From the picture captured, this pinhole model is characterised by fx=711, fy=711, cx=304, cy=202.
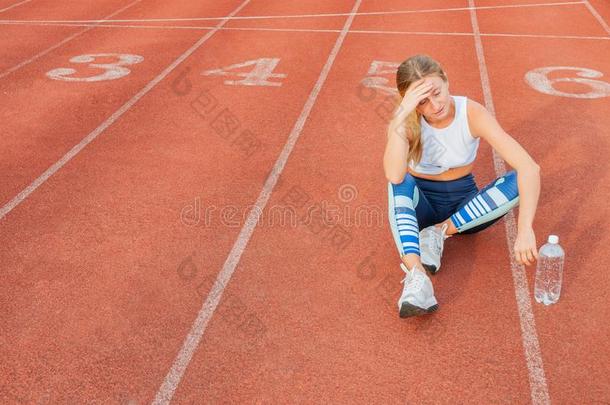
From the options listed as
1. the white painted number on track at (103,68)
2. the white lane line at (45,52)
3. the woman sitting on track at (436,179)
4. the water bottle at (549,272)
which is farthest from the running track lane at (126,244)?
the white lane line at (45,52)

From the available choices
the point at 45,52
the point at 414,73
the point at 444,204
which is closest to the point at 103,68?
the point at 45,52

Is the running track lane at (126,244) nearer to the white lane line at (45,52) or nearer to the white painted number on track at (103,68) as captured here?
the white painted number on track at (103,68)

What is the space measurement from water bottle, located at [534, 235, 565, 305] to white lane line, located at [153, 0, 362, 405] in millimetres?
Answer: 2073

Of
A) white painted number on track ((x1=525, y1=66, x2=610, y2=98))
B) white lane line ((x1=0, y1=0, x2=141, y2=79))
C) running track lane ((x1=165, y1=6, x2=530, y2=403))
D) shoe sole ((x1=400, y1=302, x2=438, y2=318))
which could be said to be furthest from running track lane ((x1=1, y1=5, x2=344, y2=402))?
white painted number on track ((x1=525, y1=66, x2=610, y2=98))

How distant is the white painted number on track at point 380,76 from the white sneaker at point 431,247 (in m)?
3.65

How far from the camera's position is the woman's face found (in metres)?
4.16

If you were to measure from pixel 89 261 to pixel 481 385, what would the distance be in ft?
9.36

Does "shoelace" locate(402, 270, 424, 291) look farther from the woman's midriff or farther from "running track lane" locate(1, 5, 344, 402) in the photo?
"running track lane" locate(1, 5, 344, 402)

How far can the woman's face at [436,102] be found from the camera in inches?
164

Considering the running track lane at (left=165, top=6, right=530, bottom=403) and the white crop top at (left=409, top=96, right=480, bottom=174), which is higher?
the white crop top at (left=409, top=96, right=480, bottom=174)

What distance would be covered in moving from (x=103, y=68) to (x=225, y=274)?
17.5ft

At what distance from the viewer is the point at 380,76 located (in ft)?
28.6

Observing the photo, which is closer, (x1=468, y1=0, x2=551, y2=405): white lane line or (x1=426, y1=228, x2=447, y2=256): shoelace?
(x1=468, y1=0, x2=551, y2=405): white lane line

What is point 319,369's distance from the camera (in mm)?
4008
